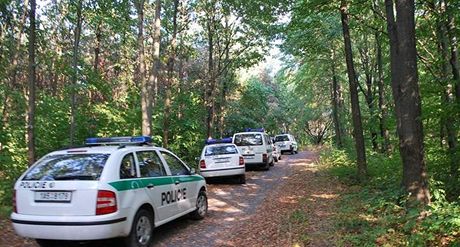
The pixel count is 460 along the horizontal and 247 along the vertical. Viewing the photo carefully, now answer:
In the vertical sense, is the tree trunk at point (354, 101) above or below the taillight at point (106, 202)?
above

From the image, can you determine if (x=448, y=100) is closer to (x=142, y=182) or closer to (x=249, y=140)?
(x=142, y=182)

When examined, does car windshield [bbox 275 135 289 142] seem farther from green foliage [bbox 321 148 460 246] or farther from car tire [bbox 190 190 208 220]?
car tire [bbox 190 190 208 220]

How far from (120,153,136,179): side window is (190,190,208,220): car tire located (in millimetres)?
2741

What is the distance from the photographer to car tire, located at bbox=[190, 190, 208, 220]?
30.1 ft

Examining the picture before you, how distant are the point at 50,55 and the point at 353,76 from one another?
12.7 m

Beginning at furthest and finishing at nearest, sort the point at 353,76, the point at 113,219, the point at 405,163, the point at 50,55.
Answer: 1. the point at 50,55
2. the point at 353,76
3. the point at 405,163
4. the point at 113,219

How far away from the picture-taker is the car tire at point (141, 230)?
6.38m

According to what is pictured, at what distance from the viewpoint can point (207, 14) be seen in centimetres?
2458

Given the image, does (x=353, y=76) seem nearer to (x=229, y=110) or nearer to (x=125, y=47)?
(x=125, y=47)

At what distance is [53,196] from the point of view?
5.95 meters

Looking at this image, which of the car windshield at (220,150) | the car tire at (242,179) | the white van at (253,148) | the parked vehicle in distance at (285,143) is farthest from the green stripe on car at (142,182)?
the parked vehicle in distance at (285,143)

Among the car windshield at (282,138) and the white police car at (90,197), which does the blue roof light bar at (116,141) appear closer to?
the white police car at (90,197)

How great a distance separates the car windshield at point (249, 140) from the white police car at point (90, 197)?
13123 mm

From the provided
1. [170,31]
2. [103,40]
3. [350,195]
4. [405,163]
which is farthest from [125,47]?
[405,163]
